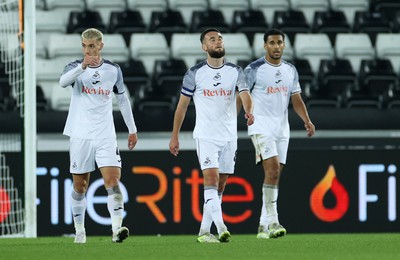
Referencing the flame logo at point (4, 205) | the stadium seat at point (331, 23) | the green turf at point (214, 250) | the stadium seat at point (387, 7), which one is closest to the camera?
the green turf at point (214, 250)

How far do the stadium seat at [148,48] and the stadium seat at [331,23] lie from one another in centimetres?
265

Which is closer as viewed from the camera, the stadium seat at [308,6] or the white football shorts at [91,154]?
the white football shorts at [91,154]

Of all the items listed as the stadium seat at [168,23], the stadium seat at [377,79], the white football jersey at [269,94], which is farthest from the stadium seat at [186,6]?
the white football jersey at [269,94]

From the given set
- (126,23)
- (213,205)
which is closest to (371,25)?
(126,23)

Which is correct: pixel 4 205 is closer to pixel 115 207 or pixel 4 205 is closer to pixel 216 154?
pixel 115 207

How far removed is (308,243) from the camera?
37.2 feet

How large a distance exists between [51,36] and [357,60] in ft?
16.0

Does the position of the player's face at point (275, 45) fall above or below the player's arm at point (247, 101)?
above

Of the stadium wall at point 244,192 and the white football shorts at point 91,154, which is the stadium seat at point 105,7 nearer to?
the stadium wall at point 244,192

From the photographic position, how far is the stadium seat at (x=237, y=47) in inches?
719

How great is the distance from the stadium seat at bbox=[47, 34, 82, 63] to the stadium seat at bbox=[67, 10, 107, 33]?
1.22ft

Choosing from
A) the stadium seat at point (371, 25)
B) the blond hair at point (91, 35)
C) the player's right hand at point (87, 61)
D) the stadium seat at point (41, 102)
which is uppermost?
the stadium seat at point (371, 25)

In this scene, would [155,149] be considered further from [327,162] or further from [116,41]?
[116,41]

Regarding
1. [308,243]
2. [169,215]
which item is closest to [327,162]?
[169,215]
